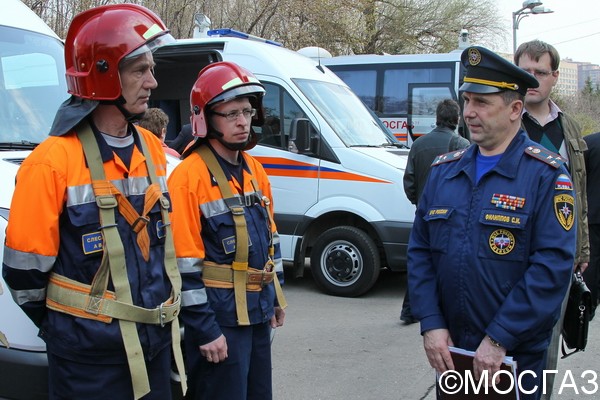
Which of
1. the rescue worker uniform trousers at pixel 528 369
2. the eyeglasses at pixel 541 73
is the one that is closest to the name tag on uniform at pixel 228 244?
the rescue worker uniform trousers at pixel 528 369

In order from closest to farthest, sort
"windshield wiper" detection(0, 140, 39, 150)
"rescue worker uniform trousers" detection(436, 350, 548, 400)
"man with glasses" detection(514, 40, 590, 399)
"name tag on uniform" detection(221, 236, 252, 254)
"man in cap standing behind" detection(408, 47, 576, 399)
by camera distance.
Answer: "man in cap standing behind" detection(408, 47, 576, 399), "rescue worker uniform trousers" detection(436, 350, 548, 400), "name tag on uniform" detection(221, 236, 252, 254), "man with glasses" detection(514, 40, 590, 399), "windshield wiper" detection(0, 140, 39, 150)

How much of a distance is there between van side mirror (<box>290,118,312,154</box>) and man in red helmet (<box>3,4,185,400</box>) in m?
4.45

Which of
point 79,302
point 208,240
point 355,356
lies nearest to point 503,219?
point 208,240

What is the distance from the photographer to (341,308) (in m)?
6.80

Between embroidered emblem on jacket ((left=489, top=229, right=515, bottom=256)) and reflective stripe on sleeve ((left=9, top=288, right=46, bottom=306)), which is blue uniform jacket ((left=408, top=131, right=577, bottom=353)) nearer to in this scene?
embroidered emblem on jacket ((left=489, top=229, right=515, bottom=256))

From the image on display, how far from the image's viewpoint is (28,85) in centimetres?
436

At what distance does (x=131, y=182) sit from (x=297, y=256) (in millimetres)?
4871

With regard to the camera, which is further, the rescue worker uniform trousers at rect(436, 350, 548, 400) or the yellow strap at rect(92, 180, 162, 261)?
the rescue worker uniform trousers at rect(436, 350, 548, 400)

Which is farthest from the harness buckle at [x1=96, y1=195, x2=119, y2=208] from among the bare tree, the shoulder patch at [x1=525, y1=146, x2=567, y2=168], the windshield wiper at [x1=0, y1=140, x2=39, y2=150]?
the bare tree

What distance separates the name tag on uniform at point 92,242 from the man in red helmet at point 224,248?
19.7 inches

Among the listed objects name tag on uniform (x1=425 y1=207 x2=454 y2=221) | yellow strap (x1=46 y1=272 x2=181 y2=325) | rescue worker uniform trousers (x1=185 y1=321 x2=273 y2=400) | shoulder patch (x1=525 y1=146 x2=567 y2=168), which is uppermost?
shoulder patch (x1=525 y1=146 x2=567 y2=168)

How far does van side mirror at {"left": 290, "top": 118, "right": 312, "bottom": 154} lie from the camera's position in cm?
702

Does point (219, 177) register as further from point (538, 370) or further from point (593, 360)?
point (593, 360)

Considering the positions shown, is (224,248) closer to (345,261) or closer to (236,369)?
(236,369)
